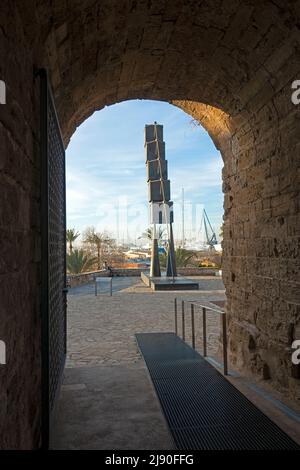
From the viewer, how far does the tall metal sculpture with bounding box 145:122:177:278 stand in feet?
62.1

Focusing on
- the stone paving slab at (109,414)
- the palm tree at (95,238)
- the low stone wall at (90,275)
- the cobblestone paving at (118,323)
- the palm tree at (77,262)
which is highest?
the palm tree at (95,238)

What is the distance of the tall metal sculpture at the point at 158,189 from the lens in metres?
18.9

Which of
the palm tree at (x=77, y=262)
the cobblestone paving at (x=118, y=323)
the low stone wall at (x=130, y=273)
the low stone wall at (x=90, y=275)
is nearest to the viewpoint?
the cobblestone paving at (x=118, y=323)

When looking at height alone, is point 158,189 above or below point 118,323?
above

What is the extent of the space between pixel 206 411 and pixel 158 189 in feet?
52.5

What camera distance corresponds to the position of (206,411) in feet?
11.4

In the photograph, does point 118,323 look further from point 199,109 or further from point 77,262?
point 77,262

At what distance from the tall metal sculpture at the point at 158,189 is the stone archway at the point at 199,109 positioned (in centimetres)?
1318

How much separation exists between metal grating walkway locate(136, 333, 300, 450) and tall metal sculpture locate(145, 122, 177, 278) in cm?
1384

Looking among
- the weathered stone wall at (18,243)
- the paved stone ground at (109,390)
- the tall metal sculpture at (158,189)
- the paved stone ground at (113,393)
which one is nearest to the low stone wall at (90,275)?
the tall metal sculpture at (158,189)

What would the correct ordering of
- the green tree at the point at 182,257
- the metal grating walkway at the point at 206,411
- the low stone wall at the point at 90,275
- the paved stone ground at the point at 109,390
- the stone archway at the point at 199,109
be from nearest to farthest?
the stone archway at the point at 199,109 < the metal grating walkway at the point at 206,411 < the paved stone ground at the point at 109,390 < the low stone wall at the point at 90,275 < the green tree at the point at 182,257

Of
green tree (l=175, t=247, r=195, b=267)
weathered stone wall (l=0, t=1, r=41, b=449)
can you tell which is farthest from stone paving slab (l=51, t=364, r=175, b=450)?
green tree (l=175, t=247, r=195, b=267)

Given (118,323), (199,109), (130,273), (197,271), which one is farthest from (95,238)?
(199,109)

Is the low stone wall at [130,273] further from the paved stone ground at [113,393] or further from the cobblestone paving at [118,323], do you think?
the paved stone ground at [113,393]
